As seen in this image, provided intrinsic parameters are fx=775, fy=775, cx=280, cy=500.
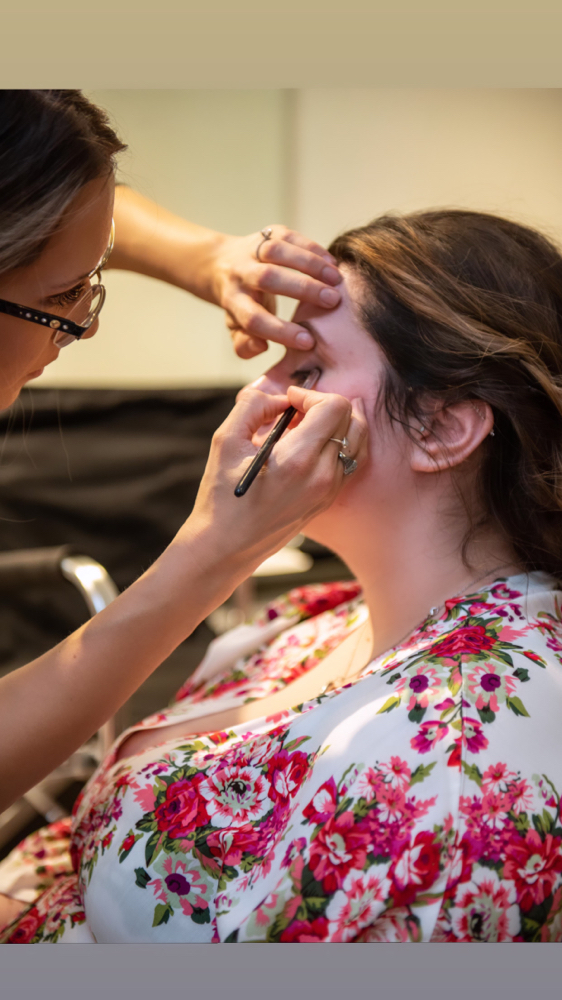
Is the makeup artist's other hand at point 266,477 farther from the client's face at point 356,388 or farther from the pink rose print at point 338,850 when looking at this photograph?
the pink rose print at point 338,850

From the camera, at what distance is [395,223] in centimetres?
101

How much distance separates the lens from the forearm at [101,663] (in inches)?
28.8

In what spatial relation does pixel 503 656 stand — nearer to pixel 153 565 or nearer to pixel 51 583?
pixel 153 565

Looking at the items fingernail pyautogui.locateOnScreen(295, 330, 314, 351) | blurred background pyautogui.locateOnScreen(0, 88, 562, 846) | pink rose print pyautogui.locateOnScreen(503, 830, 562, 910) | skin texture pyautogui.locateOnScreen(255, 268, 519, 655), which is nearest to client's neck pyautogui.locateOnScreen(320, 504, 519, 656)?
skin texture pyautogui.locateOnScreen(255, 268, 519, 655)

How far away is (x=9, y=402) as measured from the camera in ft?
2.88

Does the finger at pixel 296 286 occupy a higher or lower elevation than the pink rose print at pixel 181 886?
higher

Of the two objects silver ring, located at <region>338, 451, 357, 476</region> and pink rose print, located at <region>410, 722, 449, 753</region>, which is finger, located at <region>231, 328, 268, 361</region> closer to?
silver ring, located at <region>338, 451, 357, 476</region>

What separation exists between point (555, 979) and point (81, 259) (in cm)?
78

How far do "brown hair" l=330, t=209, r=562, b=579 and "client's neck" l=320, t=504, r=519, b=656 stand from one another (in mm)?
31

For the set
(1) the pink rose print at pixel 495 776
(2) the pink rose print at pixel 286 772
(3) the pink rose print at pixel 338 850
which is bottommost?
(2) the pink rose print at pixel 286 772

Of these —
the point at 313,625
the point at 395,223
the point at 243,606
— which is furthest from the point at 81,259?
the point at 243,606

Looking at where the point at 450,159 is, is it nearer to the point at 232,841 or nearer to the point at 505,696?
the point at 505,696

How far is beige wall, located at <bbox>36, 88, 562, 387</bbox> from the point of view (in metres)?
1.07

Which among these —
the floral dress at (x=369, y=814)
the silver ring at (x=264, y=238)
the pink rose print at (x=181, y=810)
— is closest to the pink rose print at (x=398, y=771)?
the floral dress at (x=369, y=814)
